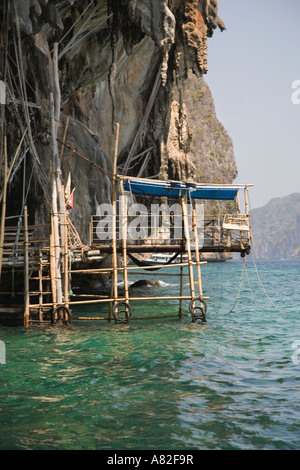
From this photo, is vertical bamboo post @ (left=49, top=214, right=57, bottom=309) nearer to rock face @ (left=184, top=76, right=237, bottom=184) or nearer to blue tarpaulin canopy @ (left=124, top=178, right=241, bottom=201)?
blue tarpaulin canopy @ (left=124, top=178, right=241, bottom=201)

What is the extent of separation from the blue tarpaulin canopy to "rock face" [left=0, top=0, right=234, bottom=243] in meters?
3.16

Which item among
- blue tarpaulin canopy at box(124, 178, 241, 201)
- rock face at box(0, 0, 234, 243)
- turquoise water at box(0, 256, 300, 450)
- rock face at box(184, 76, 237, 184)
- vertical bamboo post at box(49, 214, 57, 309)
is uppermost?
rock face at box(184, 76, 237, 184)

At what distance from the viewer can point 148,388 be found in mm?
9797

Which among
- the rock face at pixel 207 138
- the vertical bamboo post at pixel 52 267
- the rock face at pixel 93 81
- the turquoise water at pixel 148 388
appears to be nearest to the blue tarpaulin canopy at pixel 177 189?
the rock face at pixel 93 81

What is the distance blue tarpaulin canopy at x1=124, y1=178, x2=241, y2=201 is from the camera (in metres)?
18.3

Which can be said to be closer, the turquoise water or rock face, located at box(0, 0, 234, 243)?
the turquoise water

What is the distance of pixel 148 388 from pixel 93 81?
20.3m

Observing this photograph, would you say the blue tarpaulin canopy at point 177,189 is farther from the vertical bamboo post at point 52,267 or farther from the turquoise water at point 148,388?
the turquoise water at point 148,388

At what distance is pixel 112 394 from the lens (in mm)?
9391

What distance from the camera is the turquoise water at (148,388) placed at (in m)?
7.50

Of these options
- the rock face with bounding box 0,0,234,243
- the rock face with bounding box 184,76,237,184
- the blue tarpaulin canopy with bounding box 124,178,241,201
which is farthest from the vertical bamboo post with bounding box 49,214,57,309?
the rock face with bounding box 184,76,237,184

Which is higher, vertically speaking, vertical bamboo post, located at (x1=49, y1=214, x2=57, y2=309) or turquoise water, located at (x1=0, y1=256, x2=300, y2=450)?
vertical bamboo post, located at (x1=49, y1=214, x2=57, y2=309)

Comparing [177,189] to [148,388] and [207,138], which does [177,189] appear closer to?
[148,388]

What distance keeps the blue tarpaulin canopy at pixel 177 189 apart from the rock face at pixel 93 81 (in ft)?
10.4
